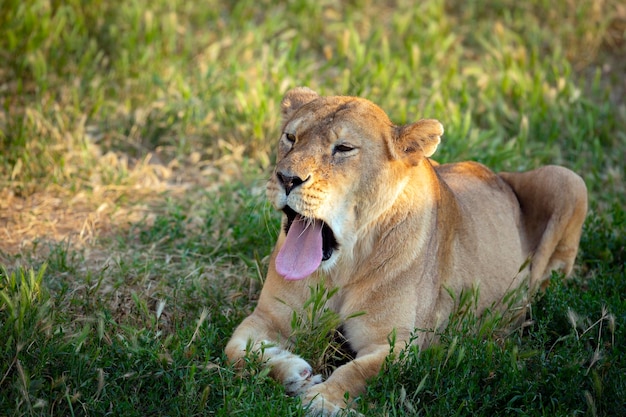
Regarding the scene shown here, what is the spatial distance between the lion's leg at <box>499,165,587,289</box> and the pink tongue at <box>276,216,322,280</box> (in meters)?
1.63

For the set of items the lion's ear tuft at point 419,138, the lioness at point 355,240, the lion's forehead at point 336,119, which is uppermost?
the lion's forehead at point 336,119

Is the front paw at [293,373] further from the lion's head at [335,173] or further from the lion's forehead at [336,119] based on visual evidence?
the lion's forehead at [336,119]

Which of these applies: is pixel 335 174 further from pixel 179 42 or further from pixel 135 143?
pixel 179 42

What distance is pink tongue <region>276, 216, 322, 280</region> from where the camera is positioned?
3734 millimetres

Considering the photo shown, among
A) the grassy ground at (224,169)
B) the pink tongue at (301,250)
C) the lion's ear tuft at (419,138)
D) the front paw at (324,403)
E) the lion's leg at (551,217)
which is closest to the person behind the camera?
the front paw at (324,403)

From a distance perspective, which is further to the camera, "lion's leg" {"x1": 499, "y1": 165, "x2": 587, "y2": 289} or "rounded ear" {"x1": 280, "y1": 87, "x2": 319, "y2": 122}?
"lion's leg" {"x1": 499, "y1": 165, "x2": 587, "y2": 289}

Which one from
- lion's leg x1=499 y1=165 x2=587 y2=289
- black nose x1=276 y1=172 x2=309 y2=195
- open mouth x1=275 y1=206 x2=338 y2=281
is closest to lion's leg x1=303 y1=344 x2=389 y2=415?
open mouth x1=275 y1=206 x2=338 y2=281

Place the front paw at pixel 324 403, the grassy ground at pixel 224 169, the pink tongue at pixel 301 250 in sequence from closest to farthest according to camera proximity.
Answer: the front paw at pixel 324 403 → the grassy ground at pixel 224 169 → the pink tongue at pixel 301 250

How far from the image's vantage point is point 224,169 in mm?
5918

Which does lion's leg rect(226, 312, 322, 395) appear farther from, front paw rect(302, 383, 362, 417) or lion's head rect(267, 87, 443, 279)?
lion's head rect(267, 87, 443, 279)

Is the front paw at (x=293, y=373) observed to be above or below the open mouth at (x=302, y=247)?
below

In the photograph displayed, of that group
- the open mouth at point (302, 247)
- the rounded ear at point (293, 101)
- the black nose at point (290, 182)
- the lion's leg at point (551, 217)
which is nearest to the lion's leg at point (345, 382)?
the open mouth at point (302, 247)

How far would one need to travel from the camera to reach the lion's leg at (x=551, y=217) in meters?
4.93

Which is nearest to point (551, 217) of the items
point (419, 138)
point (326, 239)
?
point (419, 138)
